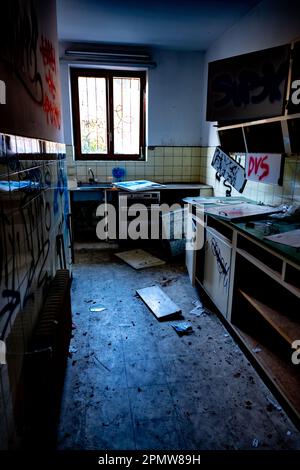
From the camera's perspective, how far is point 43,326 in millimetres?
1464

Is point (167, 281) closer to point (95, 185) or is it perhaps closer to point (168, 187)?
point (168, 187)

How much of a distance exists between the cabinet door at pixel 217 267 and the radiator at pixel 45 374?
1263 millimetres

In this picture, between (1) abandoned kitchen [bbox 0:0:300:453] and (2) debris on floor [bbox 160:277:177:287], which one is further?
(2) debris on floor [bbox 160:277:177:287]

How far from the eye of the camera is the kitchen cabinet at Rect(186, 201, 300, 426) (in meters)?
1.68

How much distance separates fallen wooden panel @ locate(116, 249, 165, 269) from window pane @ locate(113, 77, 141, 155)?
159cm

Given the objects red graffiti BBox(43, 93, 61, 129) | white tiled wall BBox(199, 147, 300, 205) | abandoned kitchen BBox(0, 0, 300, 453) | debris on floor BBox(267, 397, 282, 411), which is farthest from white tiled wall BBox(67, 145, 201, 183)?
debris on floor BBox(267, 397, 282, 411)

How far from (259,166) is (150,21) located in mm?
2067

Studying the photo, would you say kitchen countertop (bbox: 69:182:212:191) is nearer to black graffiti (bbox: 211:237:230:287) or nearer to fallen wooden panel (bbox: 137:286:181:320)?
fallen wooden panel (bbox: 137:286:181:320)

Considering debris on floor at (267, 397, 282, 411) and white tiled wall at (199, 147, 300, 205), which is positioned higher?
white tiled wall at (199, 147, 300, 205)

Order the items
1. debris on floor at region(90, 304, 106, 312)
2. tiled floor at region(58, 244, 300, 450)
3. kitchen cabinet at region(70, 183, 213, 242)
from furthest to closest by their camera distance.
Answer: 1. kitchen cabinet at region(70, 183, 213, 242)
2. debris on floor at region(90, 304, 106, 312)
3. tiled floor at region(58, 244, 300, 450)

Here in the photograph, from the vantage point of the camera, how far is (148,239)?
14.2 feet

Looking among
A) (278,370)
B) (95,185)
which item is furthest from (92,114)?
(278,370)

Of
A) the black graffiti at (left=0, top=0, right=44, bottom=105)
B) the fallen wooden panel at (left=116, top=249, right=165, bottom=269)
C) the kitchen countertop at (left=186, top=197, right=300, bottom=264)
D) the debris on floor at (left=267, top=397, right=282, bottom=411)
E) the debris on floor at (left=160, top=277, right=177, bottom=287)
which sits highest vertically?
the black graffiti at (left=0, top=0, right=44, bottom=105)

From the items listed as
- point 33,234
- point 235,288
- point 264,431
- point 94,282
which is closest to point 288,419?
point 264,431
